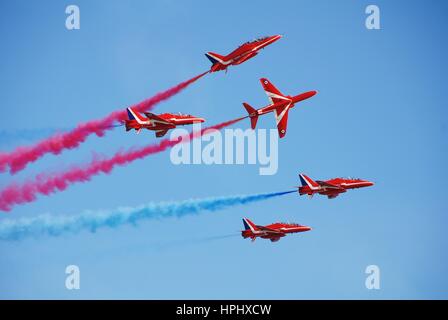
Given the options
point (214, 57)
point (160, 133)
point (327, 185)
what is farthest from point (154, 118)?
point (327, 185)

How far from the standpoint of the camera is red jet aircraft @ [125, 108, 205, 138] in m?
94.0

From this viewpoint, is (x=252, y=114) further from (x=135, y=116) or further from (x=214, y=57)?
(x=135, y=116)

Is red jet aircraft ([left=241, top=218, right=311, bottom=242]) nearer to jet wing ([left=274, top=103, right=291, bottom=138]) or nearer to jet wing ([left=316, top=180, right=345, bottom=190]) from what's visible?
jet wing ([left=316, top=180, right=345, bottom=190])

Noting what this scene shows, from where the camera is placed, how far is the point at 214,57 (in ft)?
318

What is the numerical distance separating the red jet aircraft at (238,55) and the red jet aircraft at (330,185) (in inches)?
387

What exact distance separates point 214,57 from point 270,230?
44.1 ft

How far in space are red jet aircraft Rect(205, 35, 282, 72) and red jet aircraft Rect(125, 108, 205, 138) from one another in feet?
13.7

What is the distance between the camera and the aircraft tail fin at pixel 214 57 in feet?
318

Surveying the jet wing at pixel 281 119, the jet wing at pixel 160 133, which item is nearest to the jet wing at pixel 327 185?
the jet wing at pixel 281 119

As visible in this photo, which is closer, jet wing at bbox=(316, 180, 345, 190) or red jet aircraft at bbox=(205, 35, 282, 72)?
red jet aircraft at bbox=(205, 35, 282, 72)

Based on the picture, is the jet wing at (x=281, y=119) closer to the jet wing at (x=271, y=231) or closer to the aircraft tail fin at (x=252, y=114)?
the aircraft tail fin at (x=252, y=114)

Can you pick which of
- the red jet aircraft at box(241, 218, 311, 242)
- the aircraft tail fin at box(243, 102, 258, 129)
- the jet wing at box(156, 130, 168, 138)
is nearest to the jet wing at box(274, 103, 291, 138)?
the aircraft tail fin at box(243, 102, 258, 129)
